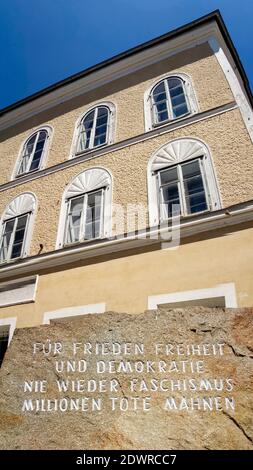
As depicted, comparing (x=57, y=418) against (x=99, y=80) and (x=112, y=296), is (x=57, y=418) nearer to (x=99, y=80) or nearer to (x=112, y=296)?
(x=112, y=296)

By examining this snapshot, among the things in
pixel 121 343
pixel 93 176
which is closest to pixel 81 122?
pixel 93 176

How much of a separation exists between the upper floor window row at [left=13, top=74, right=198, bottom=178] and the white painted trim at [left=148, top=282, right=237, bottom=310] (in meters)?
4.51

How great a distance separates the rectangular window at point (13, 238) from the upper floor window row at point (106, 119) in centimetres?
171

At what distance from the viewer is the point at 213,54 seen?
8.63m

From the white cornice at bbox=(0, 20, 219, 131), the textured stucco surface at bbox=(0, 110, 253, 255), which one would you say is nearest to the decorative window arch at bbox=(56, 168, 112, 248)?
the textured stucco surface at bbox=(0, 110, 253, 255)

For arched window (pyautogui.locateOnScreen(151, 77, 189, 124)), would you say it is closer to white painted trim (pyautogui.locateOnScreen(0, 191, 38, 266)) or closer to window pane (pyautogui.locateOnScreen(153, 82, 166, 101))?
window pane (pyautogui.locateOnScreen(153, 82, 166, 101))

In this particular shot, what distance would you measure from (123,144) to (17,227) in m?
3.50

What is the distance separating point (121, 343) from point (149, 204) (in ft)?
13.2

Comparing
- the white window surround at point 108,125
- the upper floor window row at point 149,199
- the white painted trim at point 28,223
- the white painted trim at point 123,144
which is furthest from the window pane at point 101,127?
the white painted trim at point 28,223

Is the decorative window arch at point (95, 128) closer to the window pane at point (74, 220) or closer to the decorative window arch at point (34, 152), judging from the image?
the decorative window arch at point (34, 152)

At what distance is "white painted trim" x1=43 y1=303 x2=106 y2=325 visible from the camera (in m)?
5.92

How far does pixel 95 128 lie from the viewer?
9344mm

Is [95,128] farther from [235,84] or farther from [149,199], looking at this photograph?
[235,84]

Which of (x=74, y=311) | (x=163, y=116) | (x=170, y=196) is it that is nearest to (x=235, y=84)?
(x=163, y=116)
